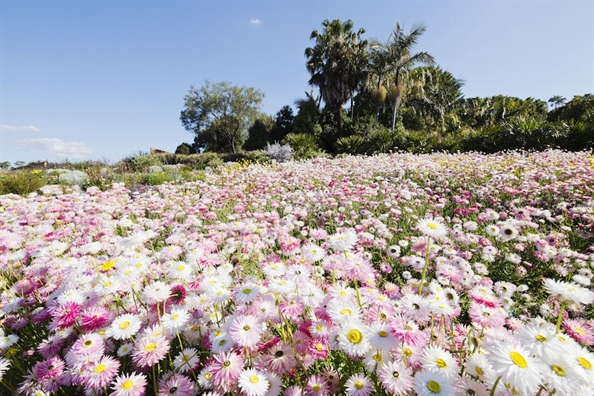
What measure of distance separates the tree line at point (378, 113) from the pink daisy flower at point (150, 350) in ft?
50.6

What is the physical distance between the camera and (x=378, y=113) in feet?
96.1

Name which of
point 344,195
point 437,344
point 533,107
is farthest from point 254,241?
point 533,107

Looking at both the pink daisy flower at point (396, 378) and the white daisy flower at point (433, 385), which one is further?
the pink daisy flower at point (396, 378)

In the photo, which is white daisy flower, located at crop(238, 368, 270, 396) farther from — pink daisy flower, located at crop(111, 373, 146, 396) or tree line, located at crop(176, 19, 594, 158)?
tree line, located at crop(176, 19, 594, 158)

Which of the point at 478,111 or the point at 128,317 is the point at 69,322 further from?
the point at 478,111

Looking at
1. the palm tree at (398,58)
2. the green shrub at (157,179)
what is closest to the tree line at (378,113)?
the palm tree at (398,58)

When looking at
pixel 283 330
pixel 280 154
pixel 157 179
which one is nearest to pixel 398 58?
pixel 280 154

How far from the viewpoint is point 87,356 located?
118 cm

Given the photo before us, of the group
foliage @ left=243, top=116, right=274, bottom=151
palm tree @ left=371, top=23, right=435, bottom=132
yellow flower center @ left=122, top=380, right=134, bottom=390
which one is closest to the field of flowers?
yellow flower center @ left=122, top=380, right=134, bottom=390

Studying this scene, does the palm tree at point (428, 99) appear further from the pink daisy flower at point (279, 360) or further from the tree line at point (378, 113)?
the pink daisy flower at point (279, 360)

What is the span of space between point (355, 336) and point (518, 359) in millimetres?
471

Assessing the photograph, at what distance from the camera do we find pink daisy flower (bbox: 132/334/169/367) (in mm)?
1157

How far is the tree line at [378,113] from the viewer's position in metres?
13.4

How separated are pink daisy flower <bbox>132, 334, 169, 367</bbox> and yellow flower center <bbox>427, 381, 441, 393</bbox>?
1026mm
